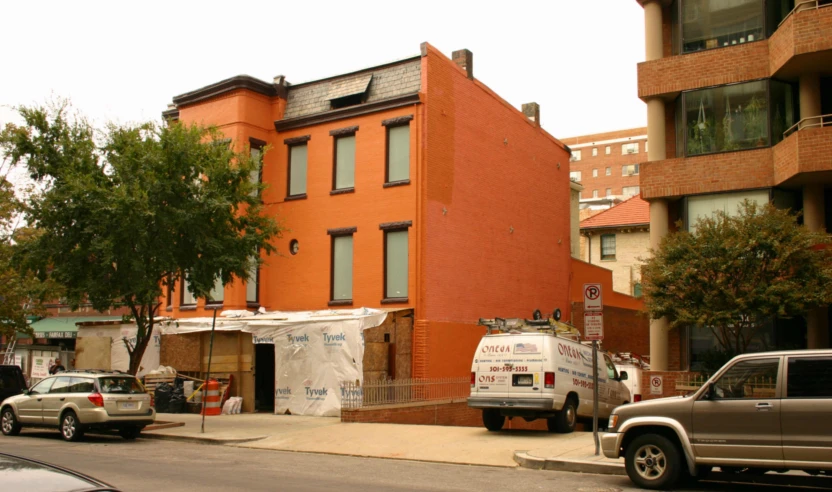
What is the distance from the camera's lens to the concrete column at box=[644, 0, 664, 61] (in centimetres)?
2264

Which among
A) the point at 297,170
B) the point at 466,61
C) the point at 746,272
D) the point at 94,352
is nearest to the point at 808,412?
the point at 746,272

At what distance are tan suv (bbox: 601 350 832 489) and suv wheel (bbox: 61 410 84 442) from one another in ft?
38.8

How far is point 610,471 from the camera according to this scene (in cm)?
1212

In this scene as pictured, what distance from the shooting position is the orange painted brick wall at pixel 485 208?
24734 millimetres

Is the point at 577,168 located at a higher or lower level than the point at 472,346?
higher

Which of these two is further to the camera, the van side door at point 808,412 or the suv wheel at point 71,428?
the suv wheel at point 71,428

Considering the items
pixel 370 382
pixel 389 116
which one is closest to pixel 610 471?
pixel 370 382

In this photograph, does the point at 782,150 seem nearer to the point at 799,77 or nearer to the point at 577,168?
the point at 799,77

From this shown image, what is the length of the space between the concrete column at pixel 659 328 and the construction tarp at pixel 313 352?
736 cm

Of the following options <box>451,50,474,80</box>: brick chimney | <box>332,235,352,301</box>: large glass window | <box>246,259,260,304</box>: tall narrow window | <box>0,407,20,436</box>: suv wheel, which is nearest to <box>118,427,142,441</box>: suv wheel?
<box>0,407,20,436</box>: suv wheel

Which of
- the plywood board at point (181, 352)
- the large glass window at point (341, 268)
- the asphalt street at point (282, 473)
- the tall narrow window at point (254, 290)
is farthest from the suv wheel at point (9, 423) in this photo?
the large glass window at point (341, 268)

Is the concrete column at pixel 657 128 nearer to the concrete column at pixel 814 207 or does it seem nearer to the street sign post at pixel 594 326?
the concrete column at pixel 814 207

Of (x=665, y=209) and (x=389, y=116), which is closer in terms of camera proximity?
(x=665, y=209)

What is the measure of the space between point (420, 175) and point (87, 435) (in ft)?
37.9
